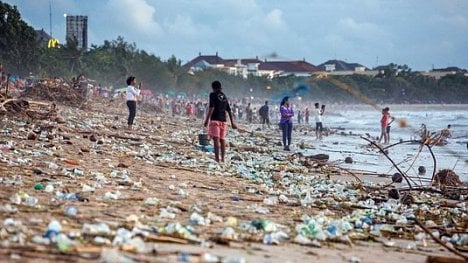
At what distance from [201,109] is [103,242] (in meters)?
41.9

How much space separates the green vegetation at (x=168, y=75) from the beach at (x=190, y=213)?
132 centimetres

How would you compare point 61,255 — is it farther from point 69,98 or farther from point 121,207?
point 69,98

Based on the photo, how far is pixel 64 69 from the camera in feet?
168

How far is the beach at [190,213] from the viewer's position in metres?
3.82

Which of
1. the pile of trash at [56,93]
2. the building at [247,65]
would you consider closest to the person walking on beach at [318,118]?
the pile of trash at [56,93]

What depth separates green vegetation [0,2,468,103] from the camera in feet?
142

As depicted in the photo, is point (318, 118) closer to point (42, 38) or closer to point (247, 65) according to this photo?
point (42, 38)

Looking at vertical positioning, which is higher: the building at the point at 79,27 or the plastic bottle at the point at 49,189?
the building at the point at 79,27

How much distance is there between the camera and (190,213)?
17.8ft

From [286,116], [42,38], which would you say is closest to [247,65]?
[42,38]

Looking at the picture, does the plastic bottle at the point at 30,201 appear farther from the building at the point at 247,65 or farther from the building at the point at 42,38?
the building at the point at 247,65

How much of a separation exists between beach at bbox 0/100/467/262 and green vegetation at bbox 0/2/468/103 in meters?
1.32

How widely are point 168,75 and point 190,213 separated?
7679 centimetres

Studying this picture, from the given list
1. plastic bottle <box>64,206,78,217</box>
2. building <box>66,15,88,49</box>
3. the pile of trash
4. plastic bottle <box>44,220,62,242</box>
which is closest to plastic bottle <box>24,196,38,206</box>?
plastic bottle <box>64,206,78,217</box>
